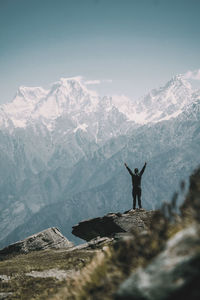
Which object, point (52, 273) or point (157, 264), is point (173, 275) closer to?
point (157, 264)

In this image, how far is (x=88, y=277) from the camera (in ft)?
20.2

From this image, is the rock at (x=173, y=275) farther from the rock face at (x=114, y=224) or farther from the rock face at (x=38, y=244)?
the rock face at (x=38, y=244)

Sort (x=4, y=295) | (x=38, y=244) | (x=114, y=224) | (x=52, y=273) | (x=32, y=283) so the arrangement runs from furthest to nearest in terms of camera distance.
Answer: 1. (x=38, y=244)
2. (x=114, y=224)
3. (x=52, y=273)
4. (x=32, y=283)
5. (x=4, y=295)

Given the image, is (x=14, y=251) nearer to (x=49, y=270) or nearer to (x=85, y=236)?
(x=85, y=236)

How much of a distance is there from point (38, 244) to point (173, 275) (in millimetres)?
25197

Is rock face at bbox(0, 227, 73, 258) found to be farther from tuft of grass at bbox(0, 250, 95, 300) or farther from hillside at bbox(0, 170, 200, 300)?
hillside at bbox(0, 170, 200, 300)

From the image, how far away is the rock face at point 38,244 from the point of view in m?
26.4

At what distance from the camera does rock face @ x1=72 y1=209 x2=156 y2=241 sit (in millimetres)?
19084

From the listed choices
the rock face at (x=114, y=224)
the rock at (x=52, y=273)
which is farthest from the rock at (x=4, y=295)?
the rock face at (x=114, y=224)

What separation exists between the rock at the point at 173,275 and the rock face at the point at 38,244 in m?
23.2

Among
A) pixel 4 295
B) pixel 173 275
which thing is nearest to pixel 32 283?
pixel 4 295

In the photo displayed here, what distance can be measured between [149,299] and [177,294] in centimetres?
41

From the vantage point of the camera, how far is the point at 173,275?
4.14 metres

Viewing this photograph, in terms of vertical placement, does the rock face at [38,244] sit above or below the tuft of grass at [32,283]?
below
